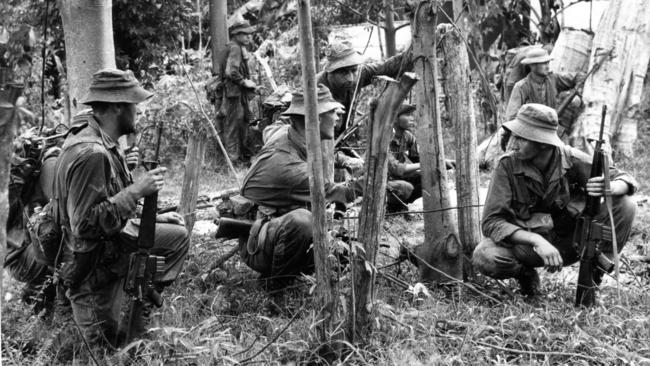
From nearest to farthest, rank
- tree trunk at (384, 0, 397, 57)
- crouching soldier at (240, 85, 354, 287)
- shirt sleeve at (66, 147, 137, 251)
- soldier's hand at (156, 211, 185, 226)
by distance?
shirt sleeve at (66, 147, 137, 251) < soldier's hand at (156, 211, 185, 226) < crouching soldier at (240, 85, 354, 287) < tree trunk at (384, 0, 397, 57)

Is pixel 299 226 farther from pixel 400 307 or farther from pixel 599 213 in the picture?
pixel 599 213

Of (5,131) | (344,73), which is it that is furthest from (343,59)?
(5,131)

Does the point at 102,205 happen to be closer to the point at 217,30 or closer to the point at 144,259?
the point at 144,259

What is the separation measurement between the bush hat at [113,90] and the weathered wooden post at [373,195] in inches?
55.3

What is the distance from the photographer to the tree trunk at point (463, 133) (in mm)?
7078

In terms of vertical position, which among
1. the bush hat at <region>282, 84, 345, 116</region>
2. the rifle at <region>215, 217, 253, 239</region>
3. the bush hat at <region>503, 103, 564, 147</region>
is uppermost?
the bush hat at <region>282, 84, 345, 116</region>

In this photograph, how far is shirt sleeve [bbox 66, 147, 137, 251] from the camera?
17.4 feet

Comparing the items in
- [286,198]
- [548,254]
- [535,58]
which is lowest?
[548,254]

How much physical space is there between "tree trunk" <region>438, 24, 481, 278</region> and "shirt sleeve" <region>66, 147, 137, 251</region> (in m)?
2.83

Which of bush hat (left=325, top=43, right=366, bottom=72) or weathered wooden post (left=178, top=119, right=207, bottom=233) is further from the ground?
bush hat (left=325, top=43, right=366, bottom=72)

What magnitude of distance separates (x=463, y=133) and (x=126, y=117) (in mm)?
2736

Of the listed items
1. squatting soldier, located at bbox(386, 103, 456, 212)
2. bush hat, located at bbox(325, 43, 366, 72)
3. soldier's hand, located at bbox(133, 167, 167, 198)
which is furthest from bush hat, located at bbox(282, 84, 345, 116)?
squatting soldier, located at bbox(386, 103, 456, 212)

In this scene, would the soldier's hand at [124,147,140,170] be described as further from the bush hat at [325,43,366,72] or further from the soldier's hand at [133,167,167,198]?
the bush hat at [325,43,366,72]

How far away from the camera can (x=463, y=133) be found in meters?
7.16
